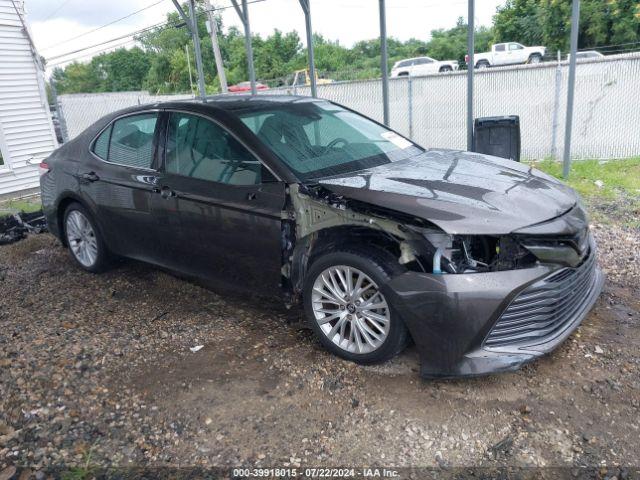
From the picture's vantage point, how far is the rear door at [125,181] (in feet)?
13.8

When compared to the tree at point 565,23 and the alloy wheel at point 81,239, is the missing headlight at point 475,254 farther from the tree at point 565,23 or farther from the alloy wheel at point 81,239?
the tree at point 565,23

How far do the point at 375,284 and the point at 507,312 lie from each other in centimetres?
71

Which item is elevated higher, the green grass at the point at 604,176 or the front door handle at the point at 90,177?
the front door handle at the point at 90,177

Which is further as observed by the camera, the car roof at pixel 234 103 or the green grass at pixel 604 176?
the green grass at pixel 604 176

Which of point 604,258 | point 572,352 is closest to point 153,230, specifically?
point 572,352

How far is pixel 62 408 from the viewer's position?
2.99 meters

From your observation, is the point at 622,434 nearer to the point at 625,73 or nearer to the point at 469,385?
the point at 469,385

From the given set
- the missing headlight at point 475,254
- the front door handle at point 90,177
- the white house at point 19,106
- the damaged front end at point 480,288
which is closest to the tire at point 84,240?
the front door handle at point 90,177

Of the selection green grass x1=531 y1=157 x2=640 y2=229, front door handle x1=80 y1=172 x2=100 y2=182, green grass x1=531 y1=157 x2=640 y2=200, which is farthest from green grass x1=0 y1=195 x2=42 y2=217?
green grass x1=531 y1=157 x2=640 y2=200

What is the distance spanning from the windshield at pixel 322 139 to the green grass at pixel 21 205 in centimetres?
624

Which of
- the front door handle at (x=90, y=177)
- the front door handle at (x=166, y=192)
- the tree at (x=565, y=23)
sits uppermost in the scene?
the tree at (x=565, y=23)

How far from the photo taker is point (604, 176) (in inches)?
320

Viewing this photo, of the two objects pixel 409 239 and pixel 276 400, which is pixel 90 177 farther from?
pixel 409 239

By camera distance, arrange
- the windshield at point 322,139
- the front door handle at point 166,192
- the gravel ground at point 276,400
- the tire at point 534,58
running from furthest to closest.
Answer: the tire at point 534,58, the front door handle at point 166,192, the windshield at point 322,139, the gravel ground at point 276,400
